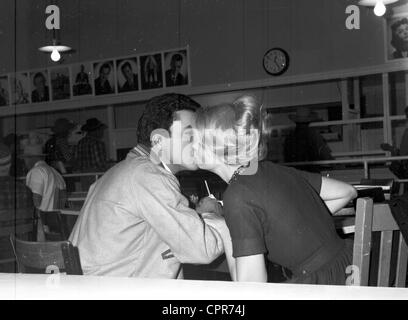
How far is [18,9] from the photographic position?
6.02 m

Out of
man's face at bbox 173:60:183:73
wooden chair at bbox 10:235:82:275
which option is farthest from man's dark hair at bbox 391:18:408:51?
wooden chair at bbox 10:235:82:275

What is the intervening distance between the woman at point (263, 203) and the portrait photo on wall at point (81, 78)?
5.34 m

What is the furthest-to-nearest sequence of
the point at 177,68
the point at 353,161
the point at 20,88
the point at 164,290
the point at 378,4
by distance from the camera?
the point at 20,88
the point at 177,68
the point at 378,4
the point at 353,161
the point at 164,290

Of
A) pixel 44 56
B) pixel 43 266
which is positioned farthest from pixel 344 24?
pixel 43 266

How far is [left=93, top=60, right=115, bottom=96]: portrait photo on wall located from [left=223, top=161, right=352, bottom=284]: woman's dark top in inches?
209

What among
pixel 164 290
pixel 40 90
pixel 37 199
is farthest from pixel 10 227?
pixel 40 90

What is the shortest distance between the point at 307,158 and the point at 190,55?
210cm

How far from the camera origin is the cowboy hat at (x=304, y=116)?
5242 millimetres

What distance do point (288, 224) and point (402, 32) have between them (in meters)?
4.41

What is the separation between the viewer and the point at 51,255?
1.24 meters

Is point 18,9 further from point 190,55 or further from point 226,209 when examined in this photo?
point 226,209

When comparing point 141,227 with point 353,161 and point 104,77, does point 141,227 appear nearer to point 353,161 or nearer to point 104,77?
point 353,161

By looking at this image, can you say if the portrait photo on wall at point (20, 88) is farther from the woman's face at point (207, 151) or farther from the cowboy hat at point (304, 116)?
the woman's face at point (207, 151)

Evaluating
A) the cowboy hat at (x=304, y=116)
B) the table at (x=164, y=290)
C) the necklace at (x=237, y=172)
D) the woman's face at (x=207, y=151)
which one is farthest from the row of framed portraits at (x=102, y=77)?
the table at (x=164, y=290)
